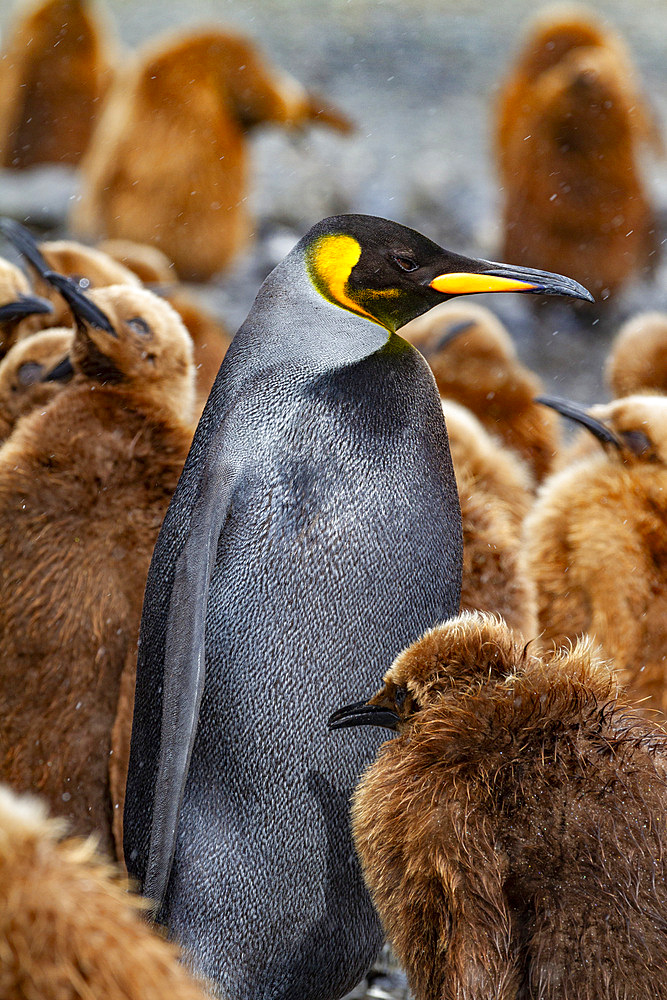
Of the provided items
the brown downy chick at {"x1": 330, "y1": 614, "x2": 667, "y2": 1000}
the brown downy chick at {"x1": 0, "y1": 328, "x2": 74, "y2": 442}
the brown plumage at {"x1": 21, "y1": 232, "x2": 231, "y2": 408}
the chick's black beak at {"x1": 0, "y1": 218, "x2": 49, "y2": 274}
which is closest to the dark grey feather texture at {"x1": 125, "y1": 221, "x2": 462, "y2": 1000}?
the brown downy chick at {"x1": 330, "y1": 614, "x2": 667, "y2": 1000}

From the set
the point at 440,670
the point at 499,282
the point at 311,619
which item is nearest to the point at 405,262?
the point at 499,282

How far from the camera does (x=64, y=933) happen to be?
973 mm

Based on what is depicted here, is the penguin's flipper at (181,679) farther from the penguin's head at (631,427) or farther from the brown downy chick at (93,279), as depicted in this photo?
the brown downy chick at (93,279)

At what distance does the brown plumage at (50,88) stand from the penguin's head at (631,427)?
5231 millimetres

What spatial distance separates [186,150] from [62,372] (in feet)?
12.1

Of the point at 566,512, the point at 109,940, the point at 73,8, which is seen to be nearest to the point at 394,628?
the point at 566,512

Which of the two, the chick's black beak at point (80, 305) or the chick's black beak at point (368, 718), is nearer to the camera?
the chick's black beak at point (368, 718)

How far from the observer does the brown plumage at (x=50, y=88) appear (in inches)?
271

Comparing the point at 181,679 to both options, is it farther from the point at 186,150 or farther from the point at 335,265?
the point at 186,150

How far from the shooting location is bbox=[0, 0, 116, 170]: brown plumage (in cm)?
689

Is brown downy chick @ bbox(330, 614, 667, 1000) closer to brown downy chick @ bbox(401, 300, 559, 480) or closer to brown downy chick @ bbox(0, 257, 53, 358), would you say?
brown downy chick @ bbox(0, 257, 53, 358)

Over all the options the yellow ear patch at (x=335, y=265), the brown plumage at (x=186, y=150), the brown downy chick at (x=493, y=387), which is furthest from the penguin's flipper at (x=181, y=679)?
the brown plumage at (x=186, y=150)

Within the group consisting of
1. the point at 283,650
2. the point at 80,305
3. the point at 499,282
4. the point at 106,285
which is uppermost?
the point at 499,282

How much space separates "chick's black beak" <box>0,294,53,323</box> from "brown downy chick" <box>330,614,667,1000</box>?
1.63m
